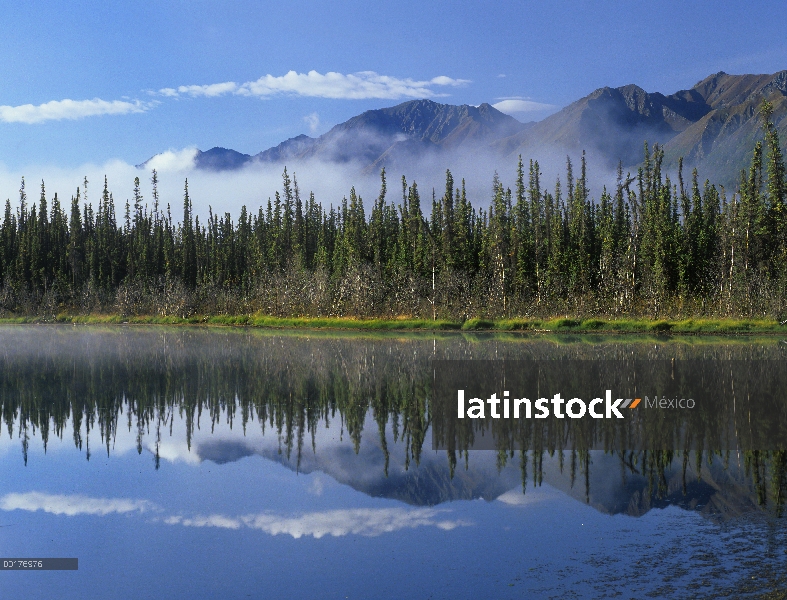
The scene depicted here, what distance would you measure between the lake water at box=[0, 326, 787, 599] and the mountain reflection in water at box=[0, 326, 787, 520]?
0.23 feet

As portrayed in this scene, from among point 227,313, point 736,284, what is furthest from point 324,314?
point 736,284

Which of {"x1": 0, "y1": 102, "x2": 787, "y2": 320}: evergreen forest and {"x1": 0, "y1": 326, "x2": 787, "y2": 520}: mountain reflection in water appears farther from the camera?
{"x1": 0, "y1": 102, "x2": 787, "y2": 320}: evergreen forest

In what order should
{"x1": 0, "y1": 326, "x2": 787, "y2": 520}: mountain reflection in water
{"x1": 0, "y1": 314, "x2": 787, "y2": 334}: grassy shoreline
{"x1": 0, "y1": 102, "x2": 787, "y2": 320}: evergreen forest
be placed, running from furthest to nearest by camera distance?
{"x1": 0, "y1": 102, "x2": 787, "y2": 320}: evergreen forest → {"x1": 0, "y1": 314, "x2": 787, "y2": 334}: grassy shoreline → {"x1": 0, "y1": 326, "x2": 787, "y2": 520}: mountain reflection in water

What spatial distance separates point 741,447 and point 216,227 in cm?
12457

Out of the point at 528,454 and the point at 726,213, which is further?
the point at 726,213

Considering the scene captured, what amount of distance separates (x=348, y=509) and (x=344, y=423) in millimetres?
6574

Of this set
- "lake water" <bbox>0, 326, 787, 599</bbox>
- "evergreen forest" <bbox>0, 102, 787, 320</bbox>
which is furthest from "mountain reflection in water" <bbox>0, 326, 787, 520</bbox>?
"evergreen forest" <bbox>0, 102, 787, 320</bbox>

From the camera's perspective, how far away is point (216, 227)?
133125mm

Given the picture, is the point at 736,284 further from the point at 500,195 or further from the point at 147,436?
the point at 147,436

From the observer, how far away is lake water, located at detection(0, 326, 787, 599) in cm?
862

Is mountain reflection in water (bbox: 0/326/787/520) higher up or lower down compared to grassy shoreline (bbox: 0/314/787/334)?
higher up

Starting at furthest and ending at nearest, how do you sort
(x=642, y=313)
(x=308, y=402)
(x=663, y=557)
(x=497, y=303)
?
(x=497, y=303), (x=642, y=313), (x=308, y=402), (x=663, y=557)

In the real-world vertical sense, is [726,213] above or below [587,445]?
above

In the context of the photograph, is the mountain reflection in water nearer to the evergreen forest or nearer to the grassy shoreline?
the grassy shoreline
